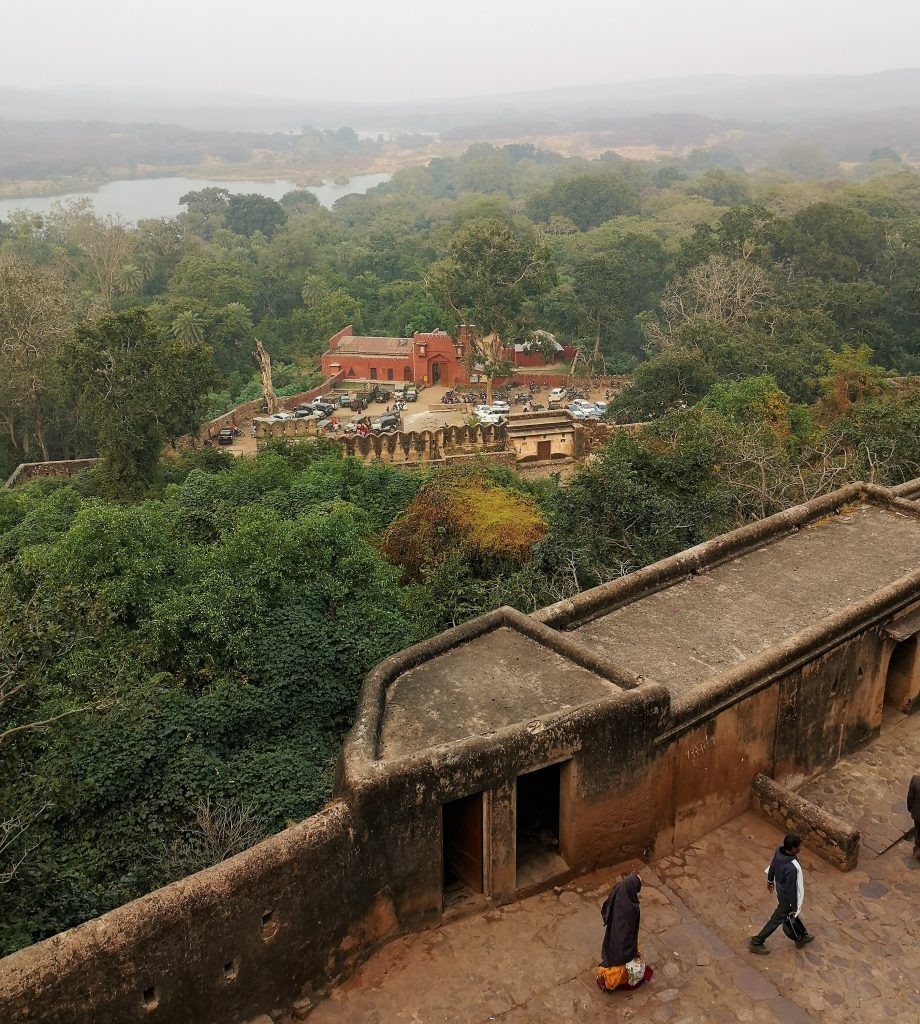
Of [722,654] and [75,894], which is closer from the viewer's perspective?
[75,894]

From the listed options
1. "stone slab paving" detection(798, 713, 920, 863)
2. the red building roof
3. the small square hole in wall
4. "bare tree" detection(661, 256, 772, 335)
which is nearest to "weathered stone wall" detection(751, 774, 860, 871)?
"stone slab paving" detection(798, 713, 920, 863)

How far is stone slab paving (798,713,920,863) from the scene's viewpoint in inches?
327

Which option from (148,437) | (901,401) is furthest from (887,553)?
(148,437)

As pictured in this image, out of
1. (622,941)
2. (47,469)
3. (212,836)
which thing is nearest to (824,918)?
(622,941)

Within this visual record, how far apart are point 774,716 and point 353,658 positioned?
4.87m

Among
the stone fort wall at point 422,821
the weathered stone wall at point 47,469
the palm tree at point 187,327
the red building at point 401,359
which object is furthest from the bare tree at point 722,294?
the stone fort wall at point 422,821

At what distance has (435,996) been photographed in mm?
6281

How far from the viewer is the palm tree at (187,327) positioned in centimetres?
4803

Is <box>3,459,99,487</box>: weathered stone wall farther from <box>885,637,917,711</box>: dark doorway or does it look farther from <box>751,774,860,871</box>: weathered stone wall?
<box>751,774,860,871</box>: weathered stone wall

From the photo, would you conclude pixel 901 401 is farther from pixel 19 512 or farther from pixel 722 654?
pixel 19 512

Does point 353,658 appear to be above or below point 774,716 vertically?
below

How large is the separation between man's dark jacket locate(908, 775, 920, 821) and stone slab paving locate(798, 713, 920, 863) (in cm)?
39

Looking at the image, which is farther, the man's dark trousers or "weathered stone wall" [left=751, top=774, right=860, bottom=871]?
"weathered stone wall" [left=751, top=774, right=860, bottom=871]

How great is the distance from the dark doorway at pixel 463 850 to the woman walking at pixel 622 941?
3.56 feet
